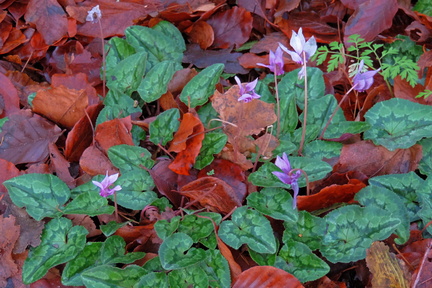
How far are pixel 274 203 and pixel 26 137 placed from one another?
972 mm

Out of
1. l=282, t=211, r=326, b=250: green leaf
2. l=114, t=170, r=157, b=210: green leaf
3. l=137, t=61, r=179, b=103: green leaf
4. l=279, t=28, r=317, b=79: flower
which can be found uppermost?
l=279, t=28, r=317, b=79: flower

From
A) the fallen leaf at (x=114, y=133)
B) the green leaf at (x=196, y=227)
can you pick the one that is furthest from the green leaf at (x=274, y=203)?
the fallen leaf at (x=114, y=133)

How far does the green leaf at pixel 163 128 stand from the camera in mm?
1661

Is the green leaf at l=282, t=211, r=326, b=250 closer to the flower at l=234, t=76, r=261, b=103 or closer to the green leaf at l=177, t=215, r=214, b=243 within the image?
the green leaf at l=177, t=215, r=214, b=243

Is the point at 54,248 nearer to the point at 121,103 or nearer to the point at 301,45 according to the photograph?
the point at 121,103

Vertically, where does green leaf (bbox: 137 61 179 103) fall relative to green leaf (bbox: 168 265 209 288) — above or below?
above

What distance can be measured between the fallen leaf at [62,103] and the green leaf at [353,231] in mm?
995

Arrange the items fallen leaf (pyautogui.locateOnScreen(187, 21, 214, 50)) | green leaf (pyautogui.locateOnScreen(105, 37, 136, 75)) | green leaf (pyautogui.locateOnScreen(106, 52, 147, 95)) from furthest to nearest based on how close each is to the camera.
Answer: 1. fallen leaf (pyautogui.locateOnScreen(187, 21, 214, 50))
2. green leaf (pyautogui.locateOnScreen(105, 37, 136, 75))
3. green leaf (pyautogui.locateOnScreen(106, 52, 147, 95))

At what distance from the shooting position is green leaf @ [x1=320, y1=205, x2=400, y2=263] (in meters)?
1.41

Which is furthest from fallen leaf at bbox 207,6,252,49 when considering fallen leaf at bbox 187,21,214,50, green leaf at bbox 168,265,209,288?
green leaf at bbox 168,265,209,288

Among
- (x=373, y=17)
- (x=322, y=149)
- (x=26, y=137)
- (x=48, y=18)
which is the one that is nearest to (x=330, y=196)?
(x=322, y=149)

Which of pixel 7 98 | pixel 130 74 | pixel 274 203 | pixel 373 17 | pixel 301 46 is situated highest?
pixel 301 46

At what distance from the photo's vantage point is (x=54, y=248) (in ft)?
4.84

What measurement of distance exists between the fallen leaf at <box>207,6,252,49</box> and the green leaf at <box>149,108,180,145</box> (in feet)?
2.01
